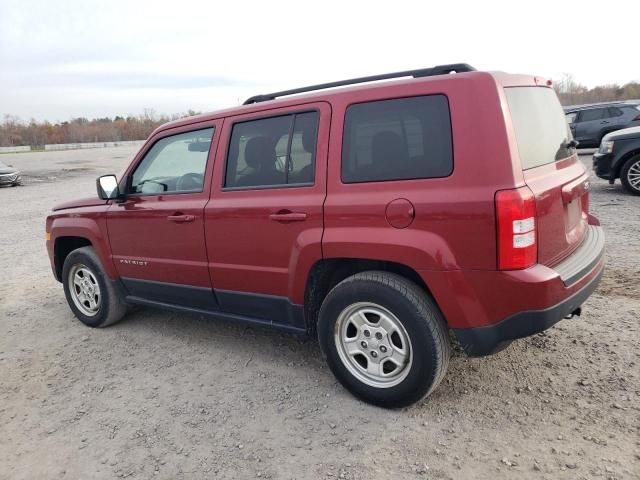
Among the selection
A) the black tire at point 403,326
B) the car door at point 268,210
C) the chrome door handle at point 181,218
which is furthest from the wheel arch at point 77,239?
the black tire at point 403,326

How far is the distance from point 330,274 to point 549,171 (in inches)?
56.8

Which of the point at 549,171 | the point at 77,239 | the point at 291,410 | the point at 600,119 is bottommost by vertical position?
the point at 291,410

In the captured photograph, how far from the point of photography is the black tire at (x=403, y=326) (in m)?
2.78

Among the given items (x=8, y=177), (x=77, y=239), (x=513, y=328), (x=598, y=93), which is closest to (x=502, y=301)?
(x=513, y=328)

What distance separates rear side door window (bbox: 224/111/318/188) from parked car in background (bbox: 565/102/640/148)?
15096 mm

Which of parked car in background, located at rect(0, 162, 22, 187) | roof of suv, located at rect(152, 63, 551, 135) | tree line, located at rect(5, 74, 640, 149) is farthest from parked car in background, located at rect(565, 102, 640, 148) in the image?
tree line, located at rect(5, 74, 640, 149)

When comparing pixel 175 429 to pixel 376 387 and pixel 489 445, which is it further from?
pixel 489 445

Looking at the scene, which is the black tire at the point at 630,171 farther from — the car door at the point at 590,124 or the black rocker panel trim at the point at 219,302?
the black rocker panel trim at the point at 219,302

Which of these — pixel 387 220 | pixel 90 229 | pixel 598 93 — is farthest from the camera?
pixel 598 93

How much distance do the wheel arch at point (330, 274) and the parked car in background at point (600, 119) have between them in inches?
596

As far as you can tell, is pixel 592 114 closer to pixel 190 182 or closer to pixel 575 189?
pixel 575 189

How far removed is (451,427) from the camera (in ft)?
9.20

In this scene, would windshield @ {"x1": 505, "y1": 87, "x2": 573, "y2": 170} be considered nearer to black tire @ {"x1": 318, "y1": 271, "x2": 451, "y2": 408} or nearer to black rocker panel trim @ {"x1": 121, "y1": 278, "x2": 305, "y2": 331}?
black tire @ {"x1": 318, "y1": 271, "x2": 451, "y2": 408}

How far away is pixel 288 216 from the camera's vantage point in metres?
3.17
